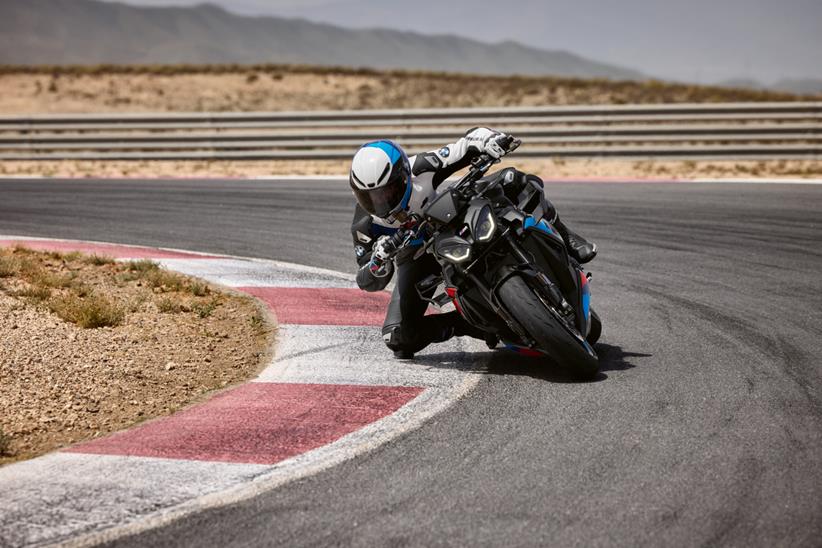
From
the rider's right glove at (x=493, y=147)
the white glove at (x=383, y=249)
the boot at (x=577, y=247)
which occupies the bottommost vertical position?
the boot at (x=577, y=247)

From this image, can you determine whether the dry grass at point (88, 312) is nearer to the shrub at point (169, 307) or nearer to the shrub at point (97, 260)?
the shrub at point (169, 307)

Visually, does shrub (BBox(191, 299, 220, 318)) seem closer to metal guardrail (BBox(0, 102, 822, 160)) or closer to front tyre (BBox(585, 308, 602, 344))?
front tyre (BBox(585, 308, 602, 344))

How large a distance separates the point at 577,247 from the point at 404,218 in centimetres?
134

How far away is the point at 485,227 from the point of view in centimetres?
531

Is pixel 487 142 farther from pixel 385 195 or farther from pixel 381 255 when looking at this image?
pixel 381 255

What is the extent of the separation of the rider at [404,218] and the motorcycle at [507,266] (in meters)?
0.12

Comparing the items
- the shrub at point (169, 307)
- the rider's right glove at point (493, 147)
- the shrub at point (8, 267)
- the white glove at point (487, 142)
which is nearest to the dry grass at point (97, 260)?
the shrub at point (8, 267)

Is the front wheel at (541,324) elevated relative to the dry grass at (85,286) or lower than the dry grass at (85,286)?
elevated

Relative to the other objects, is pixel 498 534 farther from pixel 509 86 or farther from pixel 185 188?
pixel 509 86

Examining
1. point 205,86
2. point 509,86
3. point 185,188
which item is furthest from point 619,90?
point 185,188

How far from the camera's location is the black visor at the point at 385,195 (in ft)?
17.8

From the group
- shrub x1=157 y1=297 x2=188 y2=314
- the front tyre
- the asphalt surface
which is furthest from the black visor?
shrub x1=157 y1=297 x2=188 y2=314

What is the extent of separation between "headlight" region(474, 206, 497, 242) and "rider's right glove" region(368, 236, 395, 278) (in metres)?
0.52

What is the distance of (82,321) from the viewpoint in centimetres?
689
